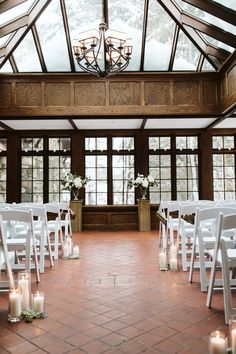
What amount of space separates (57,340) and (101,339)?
10.9 inches

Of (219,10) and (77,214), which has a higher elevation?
(219,10)

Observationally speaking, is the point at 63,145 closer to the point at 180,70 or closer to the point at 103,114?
the point at 103,114

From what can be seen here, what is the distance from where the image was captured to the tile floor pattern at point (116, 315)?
6.72 ft

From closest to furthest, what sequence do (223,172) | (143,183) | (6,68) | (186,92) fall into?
(6,68) < (186,92) < (143,183) < (223,172)

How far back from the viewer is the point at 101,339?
7.02ft

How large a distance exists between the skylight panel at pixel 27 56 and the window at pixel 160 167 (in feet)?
13.3

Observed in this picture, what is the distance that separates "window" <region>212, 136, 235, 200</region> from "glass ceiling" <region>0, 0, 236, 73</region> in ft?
9.98

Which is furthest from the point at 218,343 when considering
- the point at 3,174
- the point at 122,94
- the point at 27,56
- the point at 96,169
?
the point at 3,174

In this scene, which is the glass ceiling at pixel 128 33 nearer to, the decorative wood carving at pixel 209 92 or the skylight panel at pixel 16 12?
the skylight panel at pixel 16 12

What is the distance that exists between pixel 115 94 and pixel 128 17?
5.56 ft

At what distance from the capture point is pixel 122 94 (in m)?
8.08

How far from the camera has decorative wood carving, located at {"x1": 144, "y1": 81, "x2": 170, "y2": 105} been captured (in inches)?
318

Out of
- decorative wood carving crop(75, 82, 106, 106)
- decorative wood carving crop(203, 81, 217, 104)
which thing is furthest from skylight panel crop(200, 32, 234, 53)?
decorative wood carving crop(75, 82, 106, 106)

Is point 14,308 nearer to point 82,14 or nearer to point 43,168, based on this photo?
point 82,14
